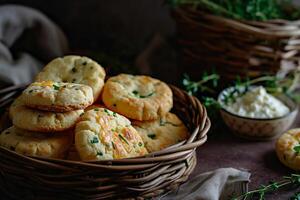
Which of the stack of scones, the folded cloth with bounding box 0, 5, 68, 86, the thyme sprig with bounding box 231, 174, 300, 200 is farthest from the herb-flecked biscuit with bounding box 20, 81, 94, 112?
the folded cloth with bounding box 0, 5, 68, 86

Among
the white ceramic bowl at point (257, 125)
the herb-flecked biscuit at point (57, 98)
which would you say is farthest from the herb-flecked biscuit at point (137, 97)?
the white ceramic bowl at point (257, 125)

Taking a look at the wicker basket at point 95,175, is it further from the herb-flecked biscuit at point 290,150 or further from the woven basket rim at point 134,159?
the herb-flecked biscuit at point 290,150

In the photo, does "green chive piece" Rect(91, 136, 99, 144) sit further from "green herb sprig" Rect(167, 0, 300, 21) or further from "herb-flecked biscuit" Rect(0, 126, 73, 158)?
"green herb sprig" Rect(167, 0, 300, 21)

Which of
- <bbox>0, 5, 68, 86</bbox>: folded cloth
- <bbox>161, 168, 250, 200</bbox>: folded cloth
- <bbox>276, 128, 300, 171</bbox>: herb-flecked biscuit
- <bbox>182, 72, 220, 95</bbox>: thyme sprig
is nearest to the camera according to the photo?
<bbox>161, 168, 250, 200</bbox>: folded cloth

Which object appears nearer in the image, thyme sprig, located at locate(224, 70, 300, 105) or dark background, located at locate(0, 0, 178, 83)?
thyme sprig, located at locate(224, 70, 300, 105)

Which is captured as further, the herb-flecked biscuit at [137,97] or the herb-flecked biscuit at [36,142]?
the herb-flecked biscuit at [137,97]

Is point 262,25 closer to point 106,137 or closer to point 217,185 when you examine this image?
point 217,185

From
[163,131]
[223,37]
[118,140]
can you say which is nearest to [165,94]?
[163,131]

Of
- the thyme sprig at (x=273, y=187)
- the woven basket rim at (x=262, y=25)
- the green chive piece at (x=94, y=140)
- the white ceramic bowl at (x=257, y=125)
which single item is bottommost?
the thyme sprig at (x=273, y=187)
